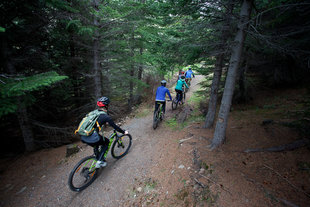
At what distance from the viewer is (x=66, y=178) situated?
485 centimetres

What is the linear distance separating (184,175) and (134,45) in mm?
9824

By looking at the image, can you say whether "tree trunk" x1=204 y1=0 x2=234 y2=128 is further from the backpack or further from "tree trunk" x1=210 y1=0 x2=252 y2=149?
the backpack

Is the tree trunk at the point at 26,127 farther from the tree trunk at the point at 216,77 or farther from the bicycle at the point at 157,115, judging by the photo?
the tree trunk at the point at 216,77

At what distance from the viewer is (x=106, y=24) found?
23.9 feet

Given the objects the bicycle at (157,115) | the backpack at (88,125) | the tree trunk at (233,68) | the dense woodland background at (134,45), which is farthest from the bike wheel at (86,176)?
the tree trunk at (233,68)

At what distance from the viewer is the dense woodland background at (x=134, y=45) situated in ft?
12.5

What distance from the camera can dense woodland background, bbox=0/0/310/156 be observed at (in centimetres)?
381

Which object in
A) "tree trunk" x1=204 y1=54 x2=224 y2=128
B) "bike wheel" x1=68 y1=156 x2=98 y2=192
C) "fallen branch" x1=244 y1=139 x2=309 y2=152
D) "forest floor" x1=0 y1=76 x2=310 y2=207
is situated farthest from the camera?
"tree trunk" x1=204 y1=54 x2=224 y2=128

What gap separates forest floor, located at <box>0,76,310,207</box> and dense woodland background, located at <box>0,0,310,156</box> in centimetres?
100

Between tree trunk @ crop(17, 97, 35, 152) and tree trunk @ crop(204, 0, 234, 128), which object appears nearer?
tree trunk @ crop(204, 0, 234, 128)

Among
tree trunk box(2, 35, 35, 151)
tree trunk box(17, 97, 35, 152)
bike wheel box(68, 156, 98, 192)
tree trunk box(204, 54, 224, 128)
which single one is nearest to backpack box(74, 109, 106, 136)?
bike wheel box(68, 156, 98, 192)

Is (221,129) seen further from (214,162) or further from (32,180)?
(32,180)

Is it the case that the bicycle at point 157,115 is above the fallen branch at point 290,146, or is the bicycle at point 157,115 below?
below

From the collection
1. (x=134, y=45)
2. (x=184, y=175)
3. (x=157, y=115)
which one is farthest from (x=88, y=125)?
(x=134, y=45)
